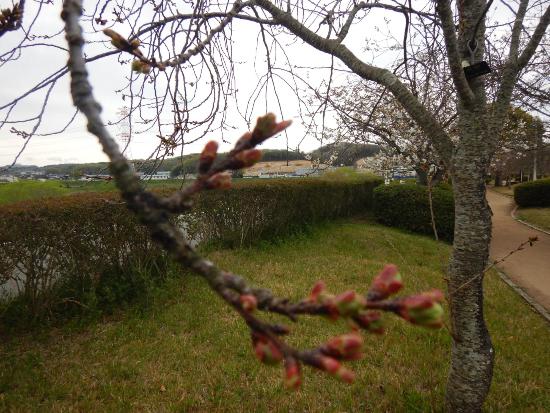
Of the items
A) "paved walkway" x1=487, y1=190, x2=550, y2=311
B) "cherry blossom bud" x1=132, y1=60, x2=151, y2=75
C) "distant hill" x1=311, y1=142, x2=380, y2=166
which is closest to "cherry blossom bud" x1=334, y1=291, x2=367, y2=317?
"cherry blossom bud" x1=132, y1=60, x2=151, y2=75

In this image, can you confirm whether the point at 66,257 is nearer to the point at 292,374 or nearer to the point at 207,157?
the point at 207,157

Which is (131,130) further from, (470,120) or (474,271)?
(474,271)

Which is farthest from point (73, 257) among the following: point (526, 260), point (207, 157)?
point (526, 260)

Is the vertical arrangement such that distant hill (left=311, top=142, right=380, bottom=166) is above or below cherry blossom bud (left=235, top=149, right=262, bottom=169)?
above

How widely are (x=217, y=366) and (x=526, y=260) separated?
9.29m

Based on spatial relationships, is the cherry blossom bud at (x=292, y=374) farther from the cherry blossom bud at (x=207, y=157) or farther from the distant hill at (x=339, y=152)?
the distant hill at (x=339, y=152)

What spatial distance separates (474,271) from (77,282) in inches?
216

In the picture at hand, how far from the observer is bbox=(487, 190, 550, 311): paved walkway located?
7720 millimetres

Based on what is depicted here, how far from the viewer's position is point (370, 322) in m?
0.56

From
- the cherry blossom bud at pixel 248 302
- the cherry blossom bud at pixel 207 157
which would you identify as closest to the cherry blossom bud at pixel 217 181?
the cherry blossom bud at pixel 207 157

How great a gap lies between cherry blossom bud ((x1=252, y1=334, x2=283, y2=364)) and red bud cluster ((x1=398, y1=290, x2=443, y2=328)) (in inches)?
8.0

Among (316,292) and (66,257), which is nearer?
(316,292)

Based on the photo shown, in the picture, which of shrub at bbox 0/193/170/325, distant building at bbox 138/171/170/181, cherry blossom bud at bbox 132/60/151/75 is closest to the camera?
cherry blossom bud at bbox 132/60/151/75

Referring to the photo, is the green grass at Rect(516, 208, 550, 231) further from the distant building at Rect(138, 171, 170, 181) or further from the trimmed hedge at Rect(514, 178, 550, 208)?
the distant building at Rect(138, 171, 170, 181)
